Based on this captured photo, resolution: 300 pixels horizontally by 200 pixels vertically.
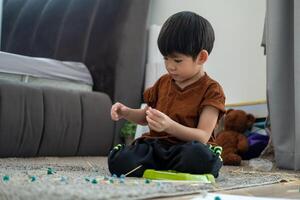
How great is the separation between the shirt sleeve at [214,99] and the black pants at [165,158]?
4.2 inches

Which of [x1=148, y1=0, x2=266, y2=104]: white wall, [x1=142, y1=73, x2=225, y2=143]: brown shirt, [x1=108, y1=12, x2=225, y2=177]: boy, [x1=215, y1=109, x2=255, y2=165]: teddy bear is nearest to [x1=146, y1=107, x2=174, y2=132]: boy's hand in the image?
[x1=108, y1=12, x2=225, y2=177]: boy

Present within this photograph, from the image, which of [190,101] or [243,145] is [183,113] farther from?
[243,145]

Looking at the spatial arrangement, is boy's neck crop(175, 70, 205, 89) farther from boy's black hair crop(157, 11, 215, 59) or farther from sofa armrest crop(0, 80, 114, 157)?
sofa armrest crop(0, 80, 114, 157)

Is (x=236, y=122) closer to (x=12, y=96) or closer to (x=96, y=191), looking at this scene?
(x=12, y=96)

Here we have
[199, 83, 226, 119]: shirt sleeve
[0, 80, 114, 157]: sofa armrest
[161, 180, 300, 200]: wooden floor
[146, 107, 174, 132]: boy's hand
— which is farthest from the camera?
[0, 80, 114, 157]: sofa armrest

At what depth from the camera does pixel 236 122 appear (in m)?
1.99

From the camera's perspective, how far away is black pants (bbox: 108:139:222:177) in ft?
3.51

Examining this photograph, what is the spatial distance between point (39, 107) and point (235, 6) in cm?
112

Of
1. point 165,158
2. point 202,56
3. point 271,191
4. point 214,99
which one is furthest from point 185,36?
point 271,191

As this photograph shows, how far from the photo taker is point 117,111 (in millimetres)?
1187

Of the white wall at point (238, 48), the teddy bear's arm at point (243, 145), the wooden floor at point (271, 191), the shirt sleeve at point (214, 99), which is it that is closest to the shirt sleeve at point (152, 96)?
the shirt sleeve at point (214, 99)

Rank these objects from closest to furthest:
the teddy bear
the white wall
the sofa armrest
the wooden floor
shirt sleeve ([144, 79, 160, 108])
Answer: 1. the wooden floor
2. shirt sleeve ([144, 79, 160, 108])
3. the sofa armrest
4. the teddy bear
5. the white wall

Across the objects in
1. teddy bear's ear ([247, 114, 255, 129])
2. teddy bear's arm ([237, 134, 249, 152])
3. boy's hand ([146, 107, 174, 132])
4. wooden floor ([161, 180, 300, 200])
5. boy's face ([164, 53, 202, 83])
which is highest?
boy's face ([164, 53, 202, 83])

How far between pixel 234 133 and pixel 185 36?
93cm
